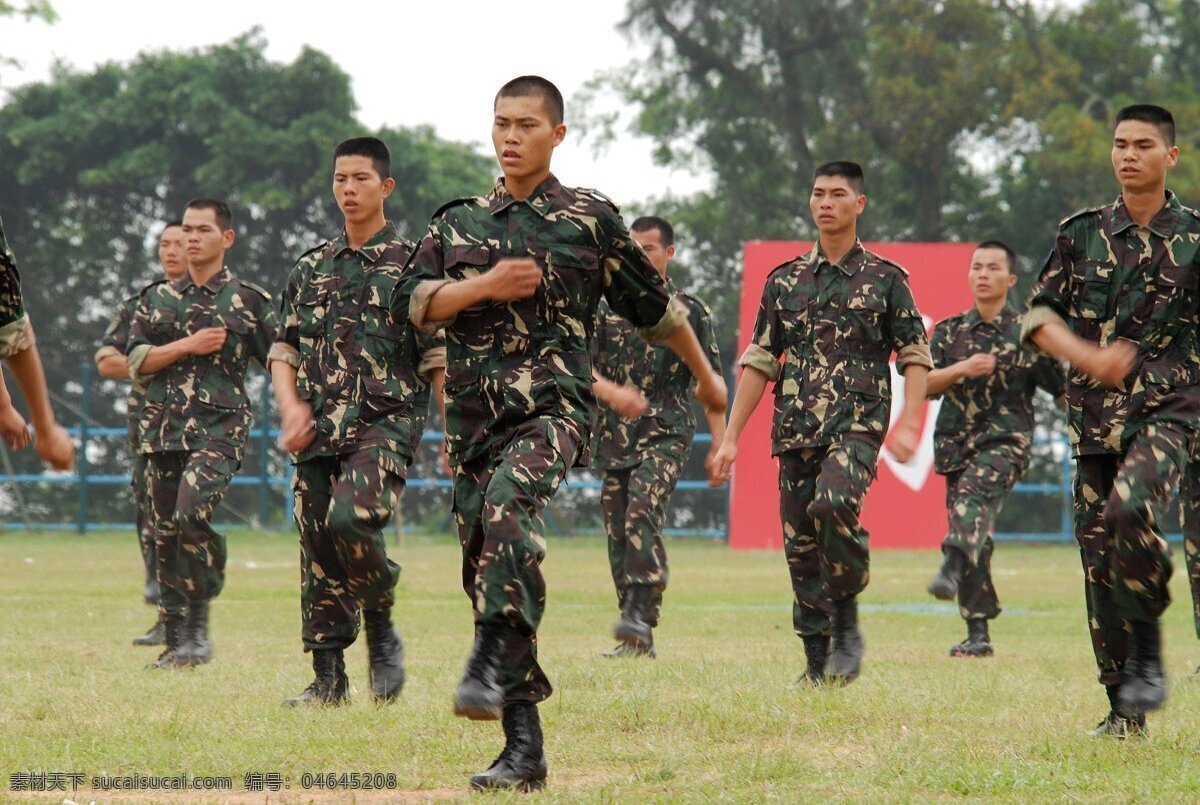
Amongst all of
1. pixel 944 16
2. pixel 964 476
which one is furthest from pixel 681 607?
pixel 944 16

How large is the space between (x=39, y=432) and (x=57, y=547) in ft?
66.9

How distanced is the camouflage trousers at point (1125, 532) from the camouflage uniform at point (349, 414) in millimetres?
2937

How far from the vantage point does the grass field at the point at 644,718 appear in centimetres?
586

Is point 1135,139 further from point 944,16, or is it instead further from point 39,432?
point 944,16

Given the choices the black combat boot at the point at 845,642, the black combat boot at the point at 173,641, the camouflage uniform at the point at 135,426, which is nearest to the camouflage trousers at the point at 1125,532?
the black combat boot at the point at 845,642

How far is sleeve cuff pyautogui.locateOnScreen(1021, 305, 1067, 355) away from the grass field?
1562 mm

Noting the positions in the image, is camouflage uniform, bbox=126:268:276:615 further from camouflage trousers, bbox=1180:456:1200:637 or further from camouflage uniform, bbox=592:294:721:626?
camouflage trousers, bbox=1180:456:1200:637

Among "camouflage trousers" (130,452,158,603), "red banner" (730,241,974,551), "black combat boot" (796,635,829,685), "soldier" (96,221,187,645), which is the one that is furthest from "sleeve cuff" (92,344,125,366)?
"red banner" (730,241,974,551)

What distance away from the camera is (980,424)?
1205 centimetres

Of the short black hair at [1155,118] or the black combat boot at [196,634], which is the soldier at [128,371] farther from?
the short black hair at [1155,118]

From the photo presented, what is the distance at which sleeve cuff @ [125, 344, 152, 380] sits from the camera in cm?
1029

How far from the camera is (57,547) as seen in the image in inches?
978

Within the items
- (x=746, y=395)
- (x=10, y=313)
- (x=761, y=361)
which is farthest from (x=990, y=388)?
(x=10, y=313)

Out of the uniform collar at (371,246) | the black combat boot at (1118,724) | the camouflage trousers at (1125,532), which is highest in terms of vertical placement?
the uniform collar at (371,246)
